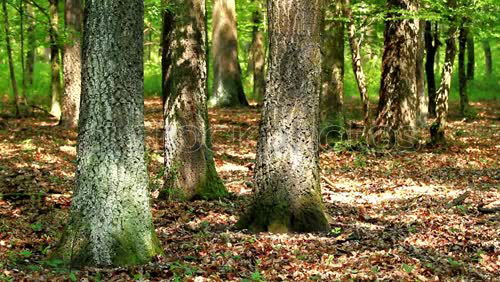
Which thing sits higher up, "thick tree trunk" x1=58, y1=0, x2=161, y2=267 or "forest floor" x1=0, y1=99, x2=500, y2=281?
"thick tree trunk" x1=58, y1=0, x2=161, y2=267

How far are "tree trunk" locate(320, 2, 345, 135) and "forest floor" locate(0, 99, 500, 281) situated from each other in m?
1.22

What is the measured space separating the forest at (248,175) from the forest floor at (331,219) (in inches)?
1.3

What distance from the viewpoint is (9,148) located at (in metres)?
14.0

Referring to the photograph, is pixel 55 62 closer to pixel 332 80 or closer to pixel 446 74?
pixel 332 80

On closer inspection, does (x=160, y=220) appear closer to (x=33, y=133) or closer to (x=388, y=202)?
(x=388, y=202)

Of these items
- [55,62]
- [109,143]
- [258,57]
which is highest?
[258,57]

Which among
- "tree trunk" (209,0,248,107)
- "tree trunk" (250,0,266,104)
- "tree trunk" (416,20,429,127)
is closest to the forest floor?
"tree trunk" (416,20,429,127)

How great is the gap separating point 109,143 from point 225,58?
1728cm

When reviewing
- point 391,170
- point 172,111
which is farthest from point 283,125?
point 391,170

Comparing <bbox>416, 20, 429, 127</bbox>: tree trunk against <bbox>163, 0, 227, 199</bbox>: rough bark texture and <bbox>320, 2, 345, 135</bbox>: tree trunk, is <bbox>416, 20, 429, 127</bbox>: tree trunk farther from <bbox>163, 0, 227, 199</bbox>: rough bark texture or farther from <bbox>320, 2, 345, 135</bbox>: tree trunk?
<bbox>163, 0, 227, 199</bbox>: rough bark texture

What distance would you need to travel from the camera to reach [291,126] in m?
7.57

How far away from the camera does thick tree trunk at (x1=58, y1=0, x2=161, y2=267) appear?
612 cm

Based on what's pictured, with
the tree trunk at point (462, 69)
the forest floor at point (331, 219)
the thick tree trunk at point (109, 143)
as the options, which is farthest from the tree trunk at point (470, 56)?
the thick tree trunk at point (109, 143)

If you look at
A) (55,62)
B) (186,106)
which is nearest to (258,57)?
(55,62)
